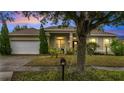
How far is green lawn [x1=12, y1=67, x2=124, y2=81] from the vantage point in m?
7.95

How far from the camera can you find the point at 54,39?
7996 mm

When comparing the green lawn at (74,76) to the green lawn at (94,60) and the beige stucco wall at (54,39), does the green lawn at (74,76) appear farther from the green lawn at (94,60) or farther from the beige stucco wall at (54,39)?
the beige stucco wall at (54,39)

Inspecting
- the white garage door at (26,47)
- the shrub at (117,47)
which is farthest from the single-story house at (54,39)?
the shrub at (117,47)

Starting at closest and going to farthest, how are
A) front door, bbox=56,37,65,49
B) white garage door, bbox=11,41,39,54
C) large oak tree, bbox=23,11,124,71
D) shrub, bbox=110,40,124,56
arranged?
large oak tree, bbox=23,11,124,71 → shrub, bbox=110,40,124,56 → front door, bbox=56,37,65,49 → white garage door, bbox=11,41,39,54

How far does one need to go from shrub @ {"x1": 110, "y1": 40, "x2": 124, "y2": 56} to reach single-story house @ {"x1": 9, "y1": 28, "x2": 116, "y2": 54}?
0.11m

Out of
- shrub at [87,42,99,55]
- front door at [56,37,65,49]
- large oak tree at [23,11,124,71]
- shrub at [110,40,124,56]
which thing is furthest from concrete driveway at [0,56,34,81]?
shrub at [110,40,124,56]

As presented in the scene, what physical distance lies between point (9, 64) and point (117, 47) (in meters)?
2.71

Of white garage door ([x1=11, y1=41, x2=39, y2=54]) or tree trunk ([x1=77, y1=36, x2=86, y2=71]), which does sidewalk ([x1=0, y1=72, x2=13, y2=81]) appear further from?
tree trunk ([x1=77, y1=36, x2=86, y2=71])

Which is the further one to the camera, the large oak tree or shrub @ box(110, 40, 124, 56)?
shrub @ box(110, 40, 124, 56)

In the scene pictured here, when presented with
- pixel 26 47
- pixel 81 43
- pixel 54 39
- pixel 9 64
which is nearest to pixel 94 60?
pixel 81 43

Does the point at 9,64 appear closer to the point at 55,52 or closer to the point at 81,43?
the point at 55,52

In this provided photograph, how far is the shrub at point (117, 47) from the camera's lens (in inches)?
311
